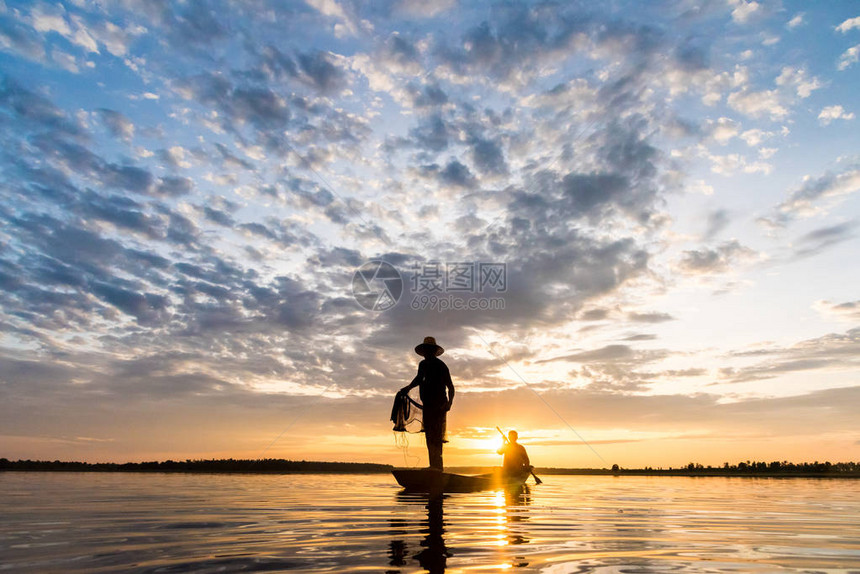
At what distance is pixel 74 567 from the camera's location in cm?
479

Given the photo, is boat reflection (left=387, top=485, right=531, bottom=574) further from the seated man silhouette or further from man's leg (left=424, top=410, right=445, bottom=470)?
the seated man silhouette

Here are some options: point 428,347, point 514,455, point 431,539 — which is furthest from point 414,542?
point 514,455

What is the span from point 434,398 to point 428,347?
1.80 m

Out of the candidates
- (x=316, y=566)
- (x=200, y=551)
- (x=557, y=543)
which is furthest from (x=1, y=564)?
(x=557, y=543)

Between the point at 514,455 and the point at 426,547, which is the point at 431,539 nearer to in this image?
the point at 426,547

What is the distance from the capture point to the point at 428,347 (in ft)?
59.7

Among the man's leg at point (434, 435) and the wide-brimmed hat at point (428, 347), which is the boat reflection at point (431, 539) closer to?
the man's leg at point (434, 435)

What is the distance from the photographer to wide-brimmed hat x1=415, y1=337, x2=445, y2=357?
18.2 meters

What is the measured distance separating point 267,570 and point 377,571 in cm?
101

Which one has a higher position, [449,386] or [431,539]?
[449,386]

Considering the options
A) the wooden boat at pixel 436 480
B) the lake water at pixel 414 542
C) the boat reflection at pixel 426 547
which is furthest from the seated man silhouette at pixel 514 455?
the boat reflection at pixel 426 547

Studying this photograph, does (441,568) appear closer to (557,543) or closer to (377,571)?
(377,571)

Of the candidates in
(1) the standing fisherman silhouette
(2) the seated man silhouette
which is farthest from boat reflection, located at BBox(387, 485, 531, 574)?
(2) the seated man silhouette

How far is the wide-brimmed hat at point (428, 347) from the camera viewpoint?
18156 millimetres
